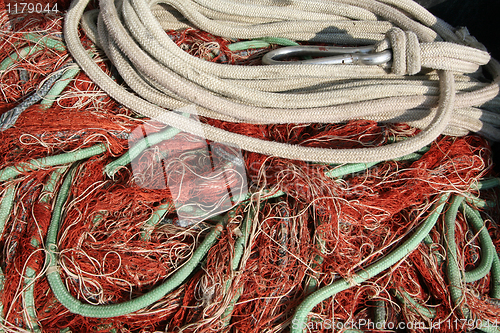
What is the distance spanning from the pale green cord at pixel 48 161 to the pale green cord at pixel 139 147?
0.36 feet

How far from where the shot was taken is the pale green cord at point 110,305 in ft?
4.58

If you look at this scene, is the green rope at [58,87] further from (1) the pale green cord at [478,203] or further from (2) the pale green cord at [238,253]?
(1) the pale green cord at [478,203]

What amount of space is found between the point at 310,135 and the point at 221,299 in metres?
0.89

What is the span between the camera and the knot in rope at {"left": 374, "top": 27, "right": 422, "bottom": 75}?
1.57 m

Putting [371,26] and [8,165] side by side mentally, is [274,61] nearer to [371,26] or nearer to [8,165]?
[371,26]

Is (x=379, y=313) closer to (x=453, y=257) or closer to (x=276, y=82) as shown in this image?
(x=453, y=257)

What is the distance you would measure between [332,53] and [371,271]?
111cm

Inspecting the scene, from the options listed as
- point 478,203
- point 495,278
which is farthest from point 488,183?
point 495,278

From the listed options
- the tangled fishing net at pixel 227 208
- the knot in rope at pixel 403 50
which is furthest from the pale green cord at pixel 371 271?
the knot in rope at pixel 403 50

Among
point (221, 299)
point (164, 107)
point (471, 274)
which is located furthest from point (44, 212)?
point (471, 274)

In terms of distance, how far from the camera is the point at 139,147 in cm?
153

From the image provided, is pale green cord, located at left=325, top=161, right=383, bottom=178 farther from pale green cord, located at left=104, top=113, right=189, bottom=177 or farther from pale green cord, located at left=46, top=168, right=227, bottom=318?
pale green cord, located at left=104, top=113, right=189, bottom=177

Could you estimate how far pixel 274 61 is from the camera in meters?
1.67

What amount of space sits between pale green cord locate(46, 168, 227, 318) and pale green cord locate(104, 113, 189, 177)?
0.86ft
